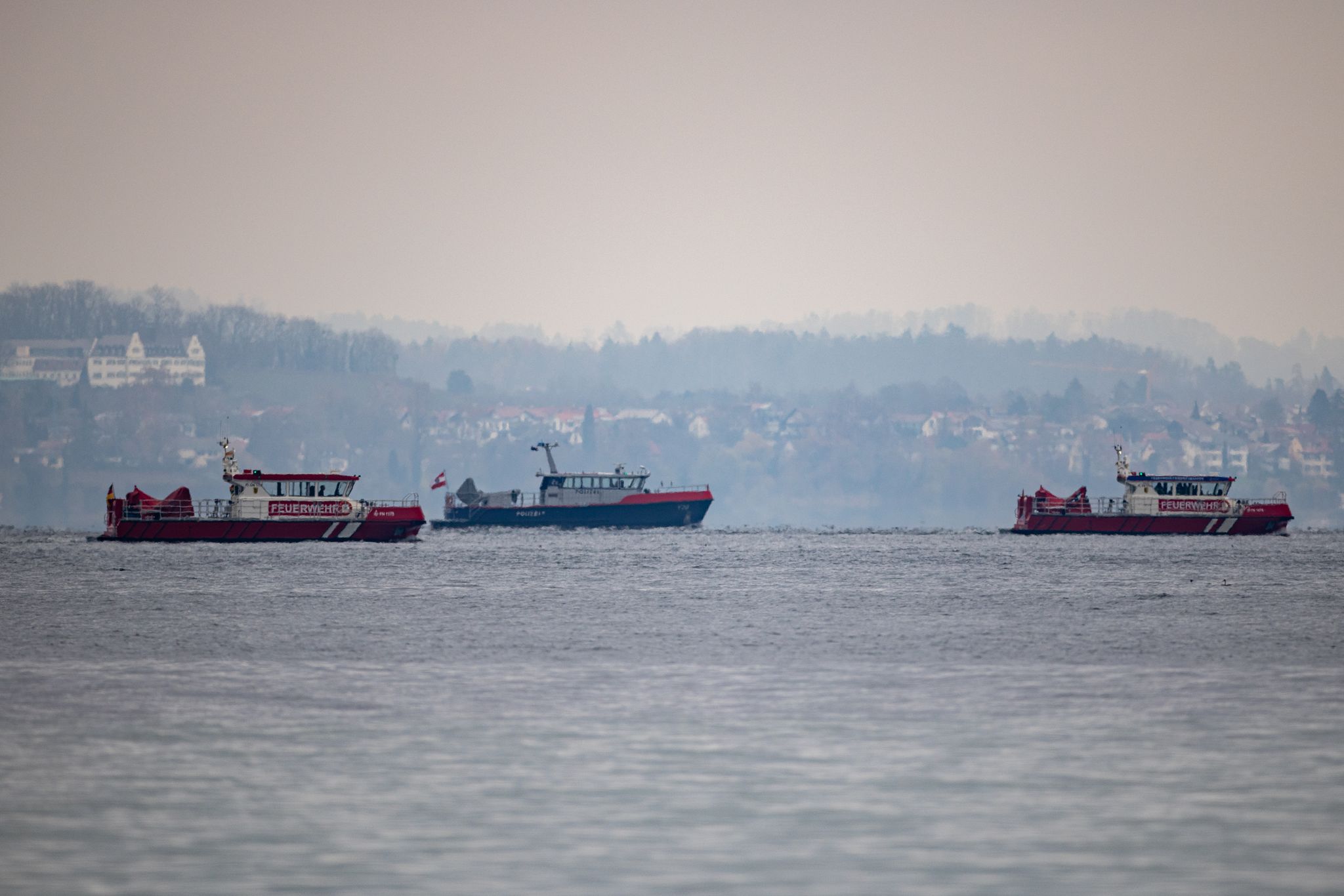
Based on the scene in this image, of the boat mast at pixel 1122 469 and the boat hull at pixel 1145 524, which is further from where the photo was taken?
the boat mast at pixel 1122 469

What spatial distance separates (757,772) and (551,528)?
131 m

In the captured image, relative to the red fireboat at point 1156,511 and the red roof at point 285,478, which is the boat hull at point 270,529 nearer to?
the red roof at point 285,478

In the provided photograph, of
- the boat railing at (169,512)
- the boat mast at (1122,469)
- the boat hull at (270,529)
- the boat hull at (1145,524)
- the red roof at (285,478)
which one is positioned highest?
the boat mast at (1122,469)

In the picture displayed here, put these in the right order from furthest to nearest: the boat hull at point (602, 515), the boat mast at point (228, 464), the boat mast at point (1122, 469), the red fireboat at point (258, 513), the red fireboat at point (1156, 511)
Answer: the boat hull at point (602, 515) < the boat mast at point (1122, 469) < the red fireboat at point (1156, 511) < the red fireboat at point (258, 513) < the boat mast at point (228, 464)

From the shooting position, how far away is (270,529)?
335 ft

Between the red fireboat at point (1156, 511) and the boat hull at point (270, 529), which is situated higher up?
the red fireboat at point (1156, 511)

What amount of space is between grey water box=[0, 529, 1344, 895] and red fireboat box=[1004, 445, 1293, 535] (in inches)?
2690

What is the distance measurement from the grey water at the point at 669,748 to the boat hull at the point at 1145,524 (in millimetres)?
68126

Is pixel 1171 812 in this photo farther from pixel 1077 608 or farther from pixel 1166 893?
pixel 1077 608

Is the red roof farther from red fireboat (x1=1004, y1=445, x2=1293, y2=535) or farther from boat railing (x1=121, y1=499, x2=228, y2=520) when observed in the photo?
red fireboat (x1=1004, y1=445, x2=1293, y2=535)

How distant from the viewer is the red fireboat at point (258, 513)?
336ft

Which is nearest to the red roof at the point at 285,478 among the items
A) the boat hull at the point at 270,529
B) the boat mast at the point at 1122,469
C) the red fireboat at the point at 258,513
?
the red fireboat at the point at 258,513

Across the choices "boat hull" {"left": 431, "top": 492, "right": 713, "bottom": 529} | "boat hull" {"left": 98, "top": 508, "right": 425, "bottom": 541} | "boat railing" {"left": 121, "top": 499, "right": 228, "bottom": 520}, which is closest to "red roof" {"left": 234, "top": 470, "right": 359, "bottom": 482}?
"boat railing" {"left": 121, "top": 499, "right": 228, "bottom": 520}

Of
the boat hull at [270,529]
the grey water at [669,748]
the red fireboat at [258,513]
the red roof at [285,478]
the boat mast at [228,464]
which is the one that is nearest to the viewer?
the grey water at [669,748]
